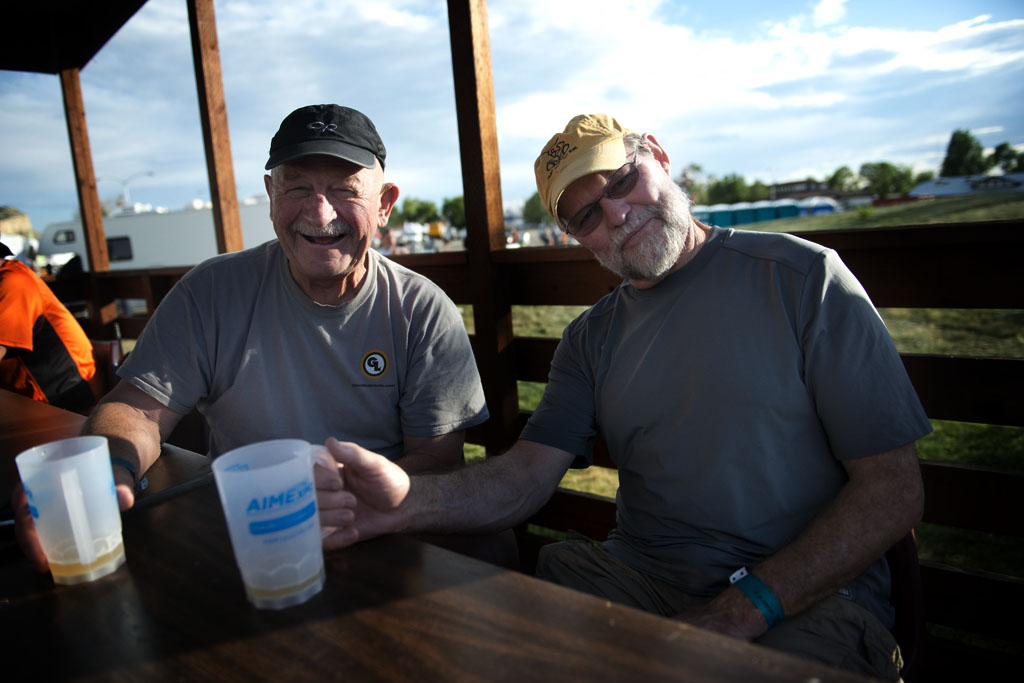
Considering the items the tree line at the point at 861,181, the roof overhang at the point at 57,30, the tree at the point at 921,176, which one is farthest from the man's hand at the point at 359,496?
the tree at the point at 921,176

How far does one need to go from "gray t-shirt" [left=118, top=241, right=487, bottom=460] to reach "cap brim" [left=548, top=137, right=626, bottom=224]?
1.84ft

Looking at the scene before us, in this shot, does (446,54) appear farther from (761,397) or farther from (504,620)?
(504,620)

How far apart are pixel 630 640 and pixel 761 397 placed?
773 mm

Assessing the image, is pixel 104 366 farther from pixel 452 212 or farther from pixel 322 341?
pixel 452 212

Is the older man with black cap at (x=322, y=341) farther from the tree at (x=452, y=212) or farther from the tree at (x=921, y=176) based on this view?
the tree at (x=921, y=176)

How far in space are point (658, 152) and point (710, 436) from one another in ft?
2.43

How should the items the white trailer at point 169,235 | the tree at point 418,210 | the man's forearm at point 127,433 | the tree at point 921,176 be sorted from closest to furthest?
the man's forearm at point 127,433 → the white trailer at point 169,235 → the tree at point 418,210 → the tree at point 921,176

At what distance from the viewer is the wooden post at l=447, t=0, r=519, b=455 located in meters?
2.31

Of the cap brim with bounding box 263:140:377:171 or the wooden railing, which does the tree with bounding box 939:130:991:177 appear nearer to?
the wooden railing

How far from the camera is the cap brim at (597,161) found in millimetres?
1449

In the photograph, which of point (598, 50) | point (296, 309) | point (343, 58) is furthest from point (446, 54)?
point (598, 50)

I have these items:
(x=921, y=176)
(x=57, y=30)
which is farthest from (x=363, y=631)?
(x=921, y=176)

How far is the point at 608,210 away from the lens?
151 cm

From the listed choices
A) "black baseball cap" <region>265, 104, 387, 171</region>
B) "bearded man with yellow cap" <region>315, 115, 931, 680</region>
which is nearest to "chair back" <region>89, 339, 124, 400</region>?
"black baseball cap" <region>265, 104, 387, 171</region>
